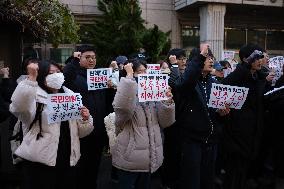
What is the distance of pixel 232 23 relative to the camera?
17281mm

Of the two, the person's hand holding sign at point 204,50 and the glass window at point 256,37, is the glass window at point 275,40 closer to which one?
the glass window at point 256,37

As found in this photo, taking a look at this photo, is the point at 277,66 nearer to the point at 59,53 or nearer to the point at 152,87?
the point at 152,87

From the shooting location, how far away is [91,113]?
4.96 meters

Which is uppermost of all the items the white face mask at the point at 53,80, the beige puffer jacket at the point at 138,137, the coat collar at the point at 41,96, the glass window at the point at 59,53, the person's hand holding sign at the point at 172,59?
the glass window at the point at 59,53

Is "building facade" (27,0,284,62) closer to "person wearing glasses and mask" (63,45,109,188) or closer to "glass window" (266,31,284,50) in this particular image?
"glass window" (266,31,284,50)

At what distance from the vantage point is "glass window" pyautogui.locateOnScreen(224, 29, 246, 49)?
17438mm

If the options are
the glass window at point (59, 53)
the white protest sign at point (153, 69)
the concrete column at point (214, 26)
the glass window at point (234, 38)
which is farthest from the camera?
the glass window at point (234, 38)

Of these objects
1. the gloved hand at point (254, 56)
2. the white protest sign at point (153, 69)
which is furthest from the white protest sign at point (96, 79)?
the gloved hand at point (254, 56)

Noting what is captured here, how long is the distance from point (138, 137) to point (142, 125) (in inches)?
5.1

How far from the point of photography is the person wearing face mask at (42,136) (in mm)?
3543

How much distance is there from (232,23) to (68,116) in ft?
47.9

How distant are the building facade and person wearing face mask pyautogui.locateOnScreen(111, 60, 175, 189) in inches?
385

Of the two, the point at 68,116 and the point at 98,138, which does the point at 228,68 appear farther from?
the point at 68,116

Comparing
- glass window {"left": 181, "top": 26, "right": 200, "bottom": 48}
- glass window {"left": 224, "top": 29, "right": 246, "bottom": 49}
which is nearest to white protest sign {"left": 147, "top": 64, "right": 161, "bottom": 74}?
glass window {"left": 181, "top": 26, "right": 200, "bottom": 48}
